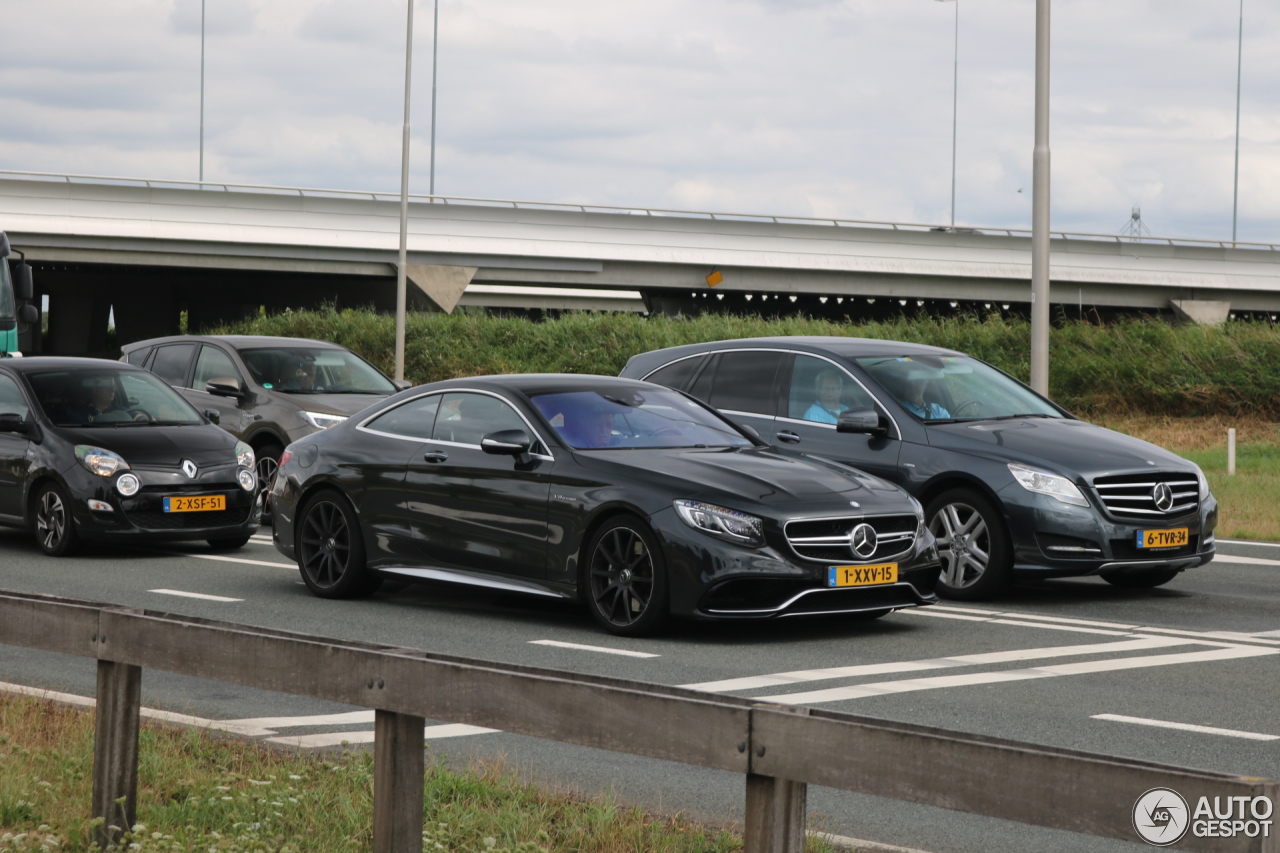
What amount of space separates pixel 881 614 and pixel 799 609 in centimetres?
86

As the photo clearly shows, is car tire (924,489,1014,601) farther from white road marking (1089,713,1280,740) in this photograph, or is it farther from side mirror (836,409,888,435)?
white road marking (1089,713,1280,740)

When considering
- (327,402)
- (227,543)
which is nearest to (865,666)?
(227,543)

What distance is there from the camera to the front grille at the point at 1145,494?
10.5 metres

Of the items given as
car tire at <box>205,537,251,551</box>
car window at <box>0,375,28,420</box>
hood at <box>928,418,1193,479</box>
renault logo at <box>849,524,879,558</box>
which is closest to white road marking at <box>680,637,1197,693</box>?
renault logo at <box>849,524,879,558</box>

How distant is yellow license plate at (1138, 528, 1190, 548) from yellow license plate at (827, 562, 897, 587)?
2347 millimetres

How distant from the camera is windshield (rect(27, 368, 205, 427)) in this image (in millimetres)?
13625

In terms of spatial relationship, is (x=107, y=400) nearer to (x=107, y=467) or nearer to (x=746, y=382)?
(x=107, y=467)

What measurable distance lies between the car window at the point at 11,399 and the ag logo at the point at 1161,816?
12.2 meters

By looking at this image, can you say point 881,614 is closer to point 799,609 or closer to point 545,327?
point 799,609

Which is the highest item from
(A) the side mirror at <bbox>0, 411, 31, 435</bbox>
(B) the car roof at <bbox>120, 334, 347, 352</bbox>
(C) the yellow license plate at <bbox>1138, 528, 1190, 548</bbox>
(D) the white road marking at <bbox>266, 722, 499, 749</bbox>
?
(B) the car roof at <bbox>120, 334, 347, 352</bbox>

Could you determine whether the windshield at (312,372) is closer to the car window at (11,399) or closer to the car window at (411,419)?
the car window at (11,399)

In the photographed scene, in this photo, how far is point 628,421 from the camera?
32.6 feet

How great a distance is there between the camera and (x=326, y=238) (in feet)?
172

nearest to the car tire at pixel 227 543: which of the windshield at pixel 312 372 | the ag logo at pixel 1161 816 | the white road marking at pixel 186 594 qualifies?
the white road marking at pixel 186 594
